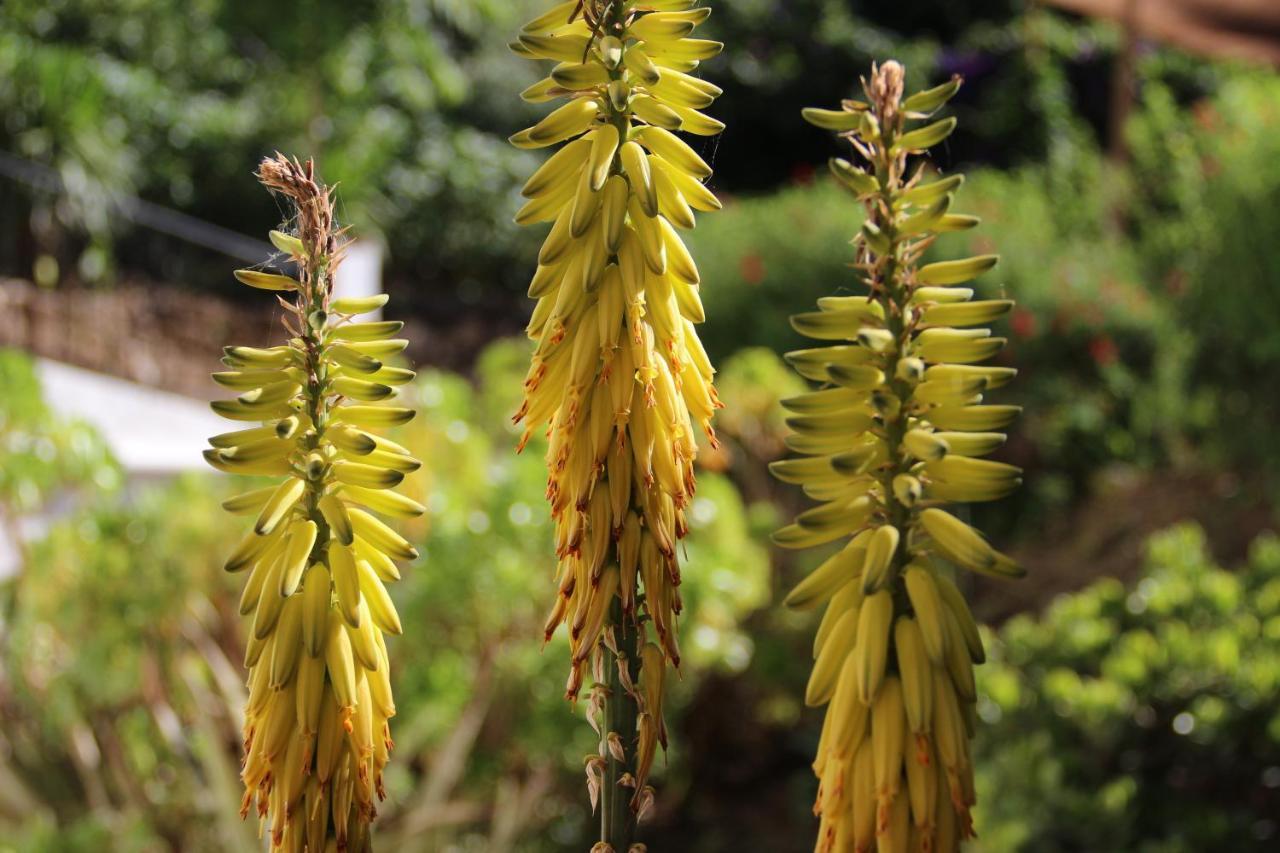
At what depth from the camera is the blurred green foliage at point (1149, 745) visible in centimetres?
327

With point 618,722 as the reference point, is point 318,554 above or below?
above

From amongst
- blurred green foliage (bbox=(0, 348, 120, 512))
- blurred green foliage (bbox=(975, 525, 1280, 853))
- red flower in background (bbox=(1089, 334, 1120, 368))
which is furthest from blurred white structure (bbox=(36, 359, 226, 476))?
blurred green foliage (bbox=(975, 525, 1280, 853))

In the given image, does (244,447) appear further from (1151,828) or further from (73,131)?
(73,131)

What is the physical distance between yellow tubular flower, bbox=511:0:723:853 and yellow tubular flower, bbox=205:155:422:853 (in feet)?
0.38

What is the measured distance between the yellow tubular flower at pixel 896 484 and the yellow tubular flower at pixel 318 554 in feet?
0.91

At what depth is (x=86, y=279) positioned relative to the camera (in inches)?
501

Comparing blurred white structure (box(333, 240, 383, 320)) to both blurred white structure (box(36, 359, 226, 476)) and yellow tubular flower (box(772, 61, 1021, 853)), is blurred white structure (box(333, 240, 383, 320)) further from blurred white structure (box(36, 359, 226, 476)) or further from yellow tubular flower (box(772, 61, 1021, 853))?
yellow tubular flower (box(772, 61, 1021, 853))

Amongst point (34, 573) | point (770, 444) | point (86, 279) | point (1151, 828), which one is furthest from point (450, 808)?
point (86, 279)

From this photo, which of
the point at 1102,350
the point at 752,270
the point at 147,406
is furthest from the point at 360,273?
the point at 1102,350

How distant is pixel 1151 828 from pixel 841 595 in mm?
2915

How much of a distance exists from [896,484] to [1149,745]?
9.94ft

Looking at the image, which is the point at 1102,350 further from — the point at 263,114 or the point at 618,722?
the point at 263,114

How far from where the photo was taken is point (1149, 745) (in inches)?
140

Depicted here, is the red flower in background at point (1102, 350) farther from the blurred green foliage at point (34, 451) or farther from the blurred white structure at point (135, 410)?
the blurred green foliage at point (34, 451)
